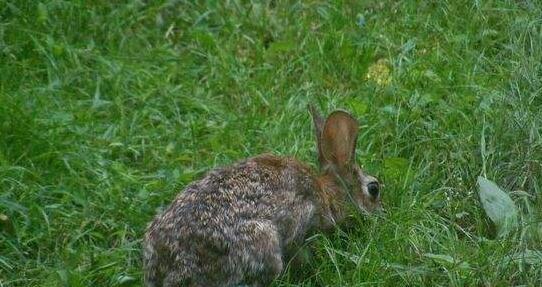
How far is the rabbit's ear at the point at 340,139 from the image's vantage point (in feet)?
21.3

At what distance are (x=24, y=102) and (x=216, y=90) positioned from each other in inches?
45.7

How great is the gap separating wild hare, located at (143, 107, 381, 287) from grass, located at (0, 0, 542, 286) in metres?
0.15

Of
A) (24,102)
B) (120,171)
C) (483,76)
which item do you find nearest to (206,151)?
(120,171)

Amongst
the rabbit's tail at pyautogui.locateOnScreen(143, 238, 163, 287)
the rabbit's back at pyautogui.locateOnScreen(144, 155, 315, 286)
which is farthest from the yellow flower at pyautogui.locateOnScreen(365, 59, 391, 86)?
the rabbit's tail at pyautogui.locateOnScreen(143, 238, 163, 287)

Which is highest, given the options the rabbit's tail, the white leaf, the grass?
the white leaf

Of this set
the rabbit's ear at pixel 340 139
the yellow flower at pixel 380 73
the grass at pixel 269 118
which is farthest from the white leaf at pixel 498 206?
the yellow flower at pixel 380 73

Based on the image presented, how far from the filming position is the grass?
20.1 feet

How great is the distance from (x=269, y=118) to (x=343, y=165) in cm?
90

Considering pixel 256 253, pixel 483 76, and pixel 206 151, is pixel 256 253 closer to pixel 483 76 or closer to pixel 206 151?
pixel 206 151

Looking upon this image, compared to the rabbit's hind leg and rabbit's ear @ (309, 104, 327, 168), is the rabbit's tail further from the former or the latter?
rabbit's ear @ (309, 104, 327, 168)

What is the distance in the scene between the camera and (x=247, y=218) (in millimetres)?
5820

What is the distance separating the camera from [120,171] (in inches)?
271

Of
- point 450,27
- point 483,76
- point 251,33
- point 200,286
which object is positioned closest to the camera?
point 200,286

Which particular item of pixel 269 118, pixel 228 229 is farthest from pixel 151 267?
pixel 269 118
